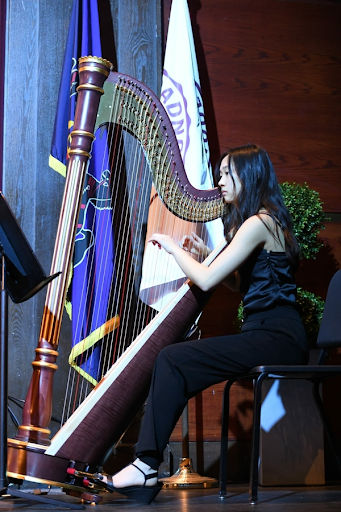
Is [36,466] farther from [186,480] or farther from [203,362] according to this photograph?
[186,480]

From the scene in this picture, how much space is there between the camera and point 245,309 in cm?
215

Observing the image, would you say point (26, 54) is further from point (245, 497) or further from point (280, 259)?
point (245, 497)

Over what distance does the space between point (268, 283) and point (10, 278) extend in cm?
83

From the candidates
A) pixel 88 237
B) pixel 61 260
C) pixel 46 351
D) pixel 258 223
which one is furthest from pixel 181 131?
pixel 46 351

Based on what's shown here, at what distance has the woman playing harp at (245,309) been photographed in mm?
1887

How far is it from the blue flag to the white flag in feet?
0.59

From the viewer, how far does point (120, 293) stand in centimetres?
274

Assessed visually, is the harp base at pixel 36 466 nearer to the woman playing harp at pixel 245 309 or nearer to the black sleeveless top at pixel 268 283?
the woman playing harp at pixel 245 309

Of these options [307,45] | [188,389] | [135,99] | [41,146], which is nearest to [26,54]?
[41,146]

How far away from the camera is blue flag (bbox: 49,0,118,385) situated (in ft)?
8.55

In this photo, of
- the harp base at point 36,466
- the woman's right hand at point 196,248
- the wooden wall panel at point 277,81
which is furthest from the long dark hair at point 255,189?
the wooden wall panel at point 277,81

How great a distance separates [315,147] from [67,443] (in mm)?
2171

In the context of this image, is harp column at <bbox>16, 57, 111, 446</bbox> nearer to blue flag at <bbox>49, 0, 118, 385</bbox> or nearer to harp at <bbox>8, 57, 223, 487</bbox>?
harp at <bbox>8, 57, 223, 487</bbox>

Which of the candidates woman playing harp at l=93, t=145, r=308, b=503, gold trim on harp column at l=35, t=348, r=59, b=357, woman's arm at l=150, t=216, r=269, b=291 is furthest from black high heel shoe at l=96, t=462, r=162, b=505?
woman's arm at l=150, t=216, r=269, b=291
